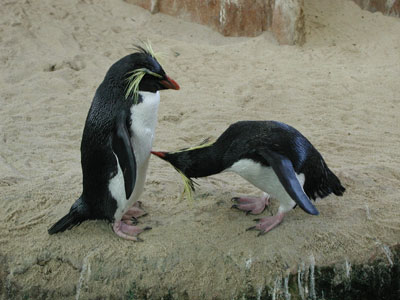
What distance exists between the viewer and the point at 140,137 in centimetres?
238

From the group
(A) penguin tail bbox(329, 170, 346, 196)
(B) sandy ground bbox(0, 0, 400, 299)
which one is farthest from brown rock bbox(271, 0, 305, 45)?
(A) penguin tail bbox(329, 170, 346, 196)

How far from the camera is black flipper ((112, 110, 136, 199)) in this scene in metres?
2.23

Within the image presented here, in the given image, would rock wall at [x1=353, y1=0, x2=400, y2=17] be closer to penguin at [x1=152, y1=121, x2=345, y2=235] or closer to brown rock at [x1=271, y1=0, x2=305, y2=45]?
brown rock at [x1=271, y1=0, x2=305, y2=45]

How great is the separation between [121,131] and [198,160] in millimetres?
533

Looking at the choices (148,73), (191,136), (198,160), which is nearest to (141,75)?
(148,73)

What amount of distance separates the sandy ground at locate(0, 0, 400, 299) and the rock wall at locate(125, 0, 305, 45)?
0.55 ft

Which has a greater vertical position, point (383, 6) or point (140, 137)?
point (383, 6)

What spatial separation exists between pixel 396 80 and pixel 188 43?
3000 millimetres

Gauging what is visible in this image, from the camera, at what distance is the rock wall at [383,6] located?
780 centimetres

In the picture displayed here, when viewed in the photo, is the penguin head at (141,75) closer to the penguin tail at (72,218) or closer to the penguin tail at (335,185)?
the penguin tail at (72,218)

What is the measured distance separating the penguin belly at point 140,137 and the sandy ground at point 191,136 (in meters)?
0.29

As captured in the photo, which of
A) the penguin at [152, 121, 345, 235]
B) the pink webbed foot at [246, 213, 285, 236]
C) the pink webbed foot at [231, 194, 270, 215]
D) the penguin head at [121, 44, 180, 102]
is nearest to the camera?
the penguin head at [121, 44, 180, 102]

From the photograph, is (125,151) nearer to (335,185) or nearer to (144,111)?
(144,111)

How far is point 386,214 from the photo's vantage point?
2.81m
